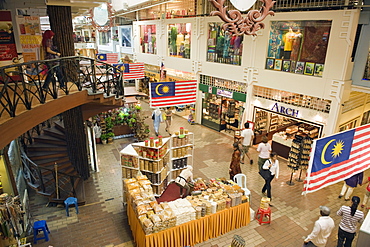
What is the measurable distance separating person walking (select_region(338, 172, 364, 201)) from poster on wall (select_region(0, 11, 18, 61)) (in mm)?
11606

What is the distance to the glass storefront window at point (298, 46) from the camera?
10.8 metres

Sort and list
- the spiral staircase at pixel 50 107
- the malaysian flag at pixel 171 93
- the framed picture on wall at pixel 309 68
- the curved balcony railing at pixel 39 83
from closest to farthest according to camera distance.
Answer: the curved balcony railing at pixel 39 83 < the spiral staircase at pixel 50 107 < the framed picture on wall at pixel 309 68 < the malaysian flag at pixel 171 93

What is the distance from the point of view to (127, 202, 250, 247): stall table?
6434mm

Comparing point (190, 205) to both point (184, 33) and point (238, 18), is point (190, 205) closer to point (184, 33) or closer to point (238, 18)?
point (238, 18)

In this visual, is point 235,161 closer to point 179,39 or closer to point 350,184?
point 350,184

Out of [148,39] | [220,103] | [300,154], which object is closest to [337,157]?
[300,154]

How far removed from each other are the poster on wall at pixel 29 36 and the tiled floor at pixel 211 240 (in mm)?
5277

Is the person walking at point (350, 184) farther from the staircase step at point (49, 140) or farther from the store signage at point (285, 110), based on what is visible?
the staircase step at point (49, 140)

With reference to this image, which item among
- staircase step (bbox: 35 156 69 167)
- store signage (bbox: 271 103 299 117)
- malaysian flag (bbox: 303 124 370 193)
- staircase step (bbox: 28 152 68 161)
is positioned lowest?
staircase step (bbox: 35 156 69 167)

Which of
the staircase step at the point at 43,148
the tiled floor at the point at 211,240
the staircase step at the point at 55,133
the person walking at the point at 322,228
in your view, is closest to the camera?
the person walking at the point at 322,228

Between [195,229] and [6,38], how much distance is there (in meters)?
7.33

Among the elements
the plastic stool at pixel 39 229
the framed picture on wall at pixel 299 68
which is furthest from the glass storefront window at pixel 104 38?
the plastic stool at pixel 39 229

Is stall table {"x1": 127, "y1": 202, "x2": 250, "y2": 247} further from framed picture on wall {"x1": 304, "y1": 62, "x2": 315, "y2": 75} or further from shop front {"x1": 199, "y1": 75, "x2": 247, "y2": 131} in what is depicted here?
shop front {"x1": 199, "y1": 75, "x2": 247, "y2": 131}

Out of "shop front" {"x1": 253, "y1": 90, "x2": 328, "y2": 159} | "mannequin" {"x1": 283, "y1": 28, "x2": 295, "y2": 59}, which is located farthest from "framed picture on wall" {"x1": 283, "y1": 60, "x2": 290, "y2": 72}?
"shop front" {"x1": 253, "y1": 90, "x2": 328, "y2": 159}
